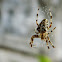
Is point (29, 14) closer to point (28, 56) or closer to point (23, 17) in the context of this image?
point (23, 17)

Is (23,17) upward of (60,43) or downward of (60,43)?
upward

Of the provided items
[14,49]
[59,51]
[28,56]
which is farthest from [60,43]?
[14,49]

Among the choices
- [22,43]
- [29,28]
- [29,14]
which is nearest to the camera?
[29,14]

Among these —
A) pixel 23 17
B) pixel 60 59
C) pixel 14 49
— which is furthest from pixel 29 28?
pixel 60 59

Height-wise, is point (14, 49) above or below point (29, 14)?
below

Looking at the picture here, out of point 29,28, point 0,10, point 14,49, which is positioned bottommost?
point 14,49

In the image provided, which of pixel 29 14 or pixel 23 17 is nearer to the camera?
pixel 29 14

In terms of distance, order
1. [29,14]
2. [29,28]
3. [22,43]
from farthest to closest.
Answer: [22,43], [29,28], [29,14]

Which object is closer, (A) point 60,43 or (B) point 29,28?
(B) point 29,28

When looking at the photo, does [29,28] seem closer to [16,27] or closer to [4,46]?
[16,27]
